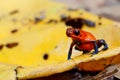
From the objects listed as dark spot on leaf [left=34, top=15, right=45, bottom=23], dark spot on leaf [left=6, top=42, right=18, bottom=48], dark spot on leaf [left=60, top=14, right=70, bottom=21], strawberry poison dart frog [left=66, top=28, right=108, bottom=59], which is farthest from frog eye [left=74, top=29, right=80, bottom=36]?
dark spot on leaf [left=34, top=15, right=45, bottom=23]

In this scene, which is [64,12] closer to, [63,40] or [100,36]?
[63,40]

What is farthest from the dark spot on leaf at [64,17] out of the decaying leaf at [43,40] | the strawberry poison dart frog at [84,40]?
the strawberry poison dart frog at [84,40]

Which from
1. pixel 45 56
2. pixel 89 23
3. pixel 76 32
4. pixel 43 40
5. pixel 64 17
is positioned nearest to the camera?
pixel 76 32

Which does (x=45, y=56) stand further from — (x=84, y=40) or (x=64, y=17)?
(x=84, y=40)

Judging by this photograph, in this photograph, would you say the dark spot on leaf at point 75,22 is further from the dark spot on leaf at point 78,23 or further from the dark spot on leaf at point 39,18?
the dark spot on leaf at point 39,18

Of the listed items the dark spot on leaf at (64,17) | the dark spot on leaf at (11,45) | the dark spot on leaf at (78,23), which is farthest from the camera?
the dark spot on leaf at (64,17)

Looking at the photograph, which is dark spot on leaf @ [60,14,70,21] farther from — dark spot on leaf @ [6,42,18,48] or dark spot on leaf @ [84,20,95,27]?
dark spot on leaf @ [6,42,18,48]

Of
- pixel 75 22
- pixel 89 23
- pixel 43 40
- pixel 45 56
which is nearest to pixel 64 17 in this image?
pixel 75 22

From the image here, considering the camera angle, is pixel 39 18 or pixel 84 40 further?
pixel 39 18
